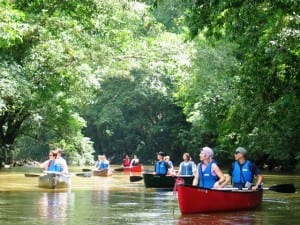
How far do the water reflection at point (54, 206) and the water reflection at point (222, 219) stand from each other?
232 cm

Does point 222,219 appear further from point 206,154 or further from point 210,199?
point 206,154

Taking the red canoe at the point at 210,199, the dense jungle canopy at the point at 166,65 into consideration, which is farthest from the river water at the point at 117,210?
the dense jungle canopy at the point at 166,65

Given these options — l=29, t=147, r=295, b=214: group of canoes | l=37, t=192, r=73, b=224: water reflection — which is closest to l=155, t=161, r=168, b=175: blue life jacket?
l=37, t=192, r=73, b=224: water reflection

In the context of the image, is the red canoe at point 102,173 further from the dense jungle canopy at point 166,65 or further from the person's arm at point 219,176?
the person's arm at point 219,176

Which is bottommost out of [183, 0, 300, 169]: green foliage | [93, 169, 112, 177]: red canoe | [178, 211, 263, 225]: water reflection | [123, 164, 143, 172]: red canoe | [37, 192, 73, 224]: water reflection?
[178, 211, 263, 225]: water reflection

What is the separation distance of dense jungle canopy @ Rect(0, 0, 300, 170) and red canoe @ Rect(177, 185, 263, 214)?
3.50m

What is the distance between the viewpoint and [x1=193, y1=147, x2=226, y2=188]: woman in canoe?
1273 centimetres

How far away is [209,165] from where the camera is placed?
1274 cm

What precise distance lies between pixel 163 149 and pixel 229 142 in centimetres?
2574

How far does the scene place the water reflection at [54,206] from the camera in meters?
12.6

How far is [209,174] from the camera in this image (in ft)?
42.5

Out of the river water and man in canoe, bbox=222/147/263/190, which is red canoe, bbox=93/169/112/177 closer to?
the river water

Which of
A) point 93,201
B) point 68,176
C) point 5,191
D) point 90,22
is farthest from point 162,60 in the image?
point 93,201

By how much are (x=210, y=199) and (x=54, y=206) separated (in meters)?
4.05
